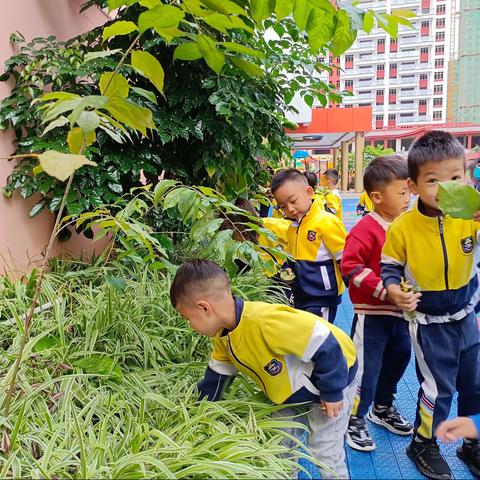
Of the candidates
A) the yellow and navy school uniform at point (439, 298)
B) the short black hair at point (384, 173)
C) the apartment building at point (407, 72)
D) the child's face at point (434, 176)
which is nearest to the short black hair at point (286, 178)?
the short black hair at point (384, 173)

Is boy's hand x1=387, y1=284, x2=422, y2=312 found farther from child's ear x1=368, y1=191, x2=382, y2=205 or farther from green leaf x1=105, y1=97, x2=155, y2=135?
green leaf x1=105, y1=97, x2=155, y2=135

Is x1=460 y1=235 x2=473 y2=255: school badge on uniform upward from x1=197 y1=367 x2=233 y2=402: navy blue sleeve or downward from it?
upward

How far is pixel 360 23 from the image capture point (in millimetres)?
1399

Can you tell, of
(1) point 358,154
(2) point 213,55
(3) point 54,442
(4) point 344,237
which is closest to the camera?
(2) point 213,55

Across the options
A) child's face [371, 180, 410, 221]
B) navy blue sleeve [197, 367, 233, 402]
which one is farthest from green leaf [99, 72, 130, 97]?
child's face [371, 180, 410, 221]

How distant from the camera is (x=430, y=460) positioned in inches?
86.2

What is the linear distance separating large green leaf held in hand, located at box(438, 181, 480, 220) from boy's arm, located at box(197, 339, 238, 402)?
45.0 inches

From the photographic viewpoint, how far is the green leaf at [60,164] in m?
0.98

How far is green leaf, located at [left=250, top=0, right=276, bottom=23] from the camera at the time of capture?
1.46 meters

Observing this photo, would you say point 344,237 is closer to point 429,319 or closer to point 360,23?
point 429,319

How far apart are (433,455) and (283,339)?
1.07 metres

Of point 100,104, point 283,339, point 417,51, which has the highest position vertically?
point 417,51

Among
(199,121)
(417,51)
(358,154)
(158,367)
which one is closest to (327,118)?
(358,154)

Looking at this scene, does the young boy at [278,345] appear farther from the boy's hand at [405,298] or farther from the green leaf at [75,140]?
the green leaf at [75,140]
